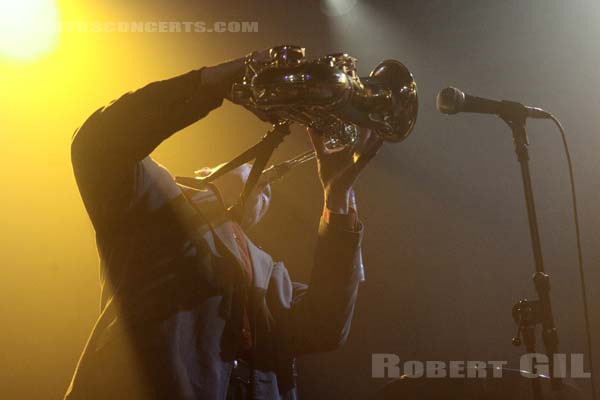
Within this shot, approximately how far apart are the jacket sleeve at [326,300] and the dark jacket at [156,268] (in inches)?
7.4

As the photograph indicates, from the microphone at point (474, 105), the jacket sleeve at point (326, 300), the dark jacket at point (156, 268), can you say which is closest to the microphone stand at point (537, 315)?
the microphone at point (474, 105)

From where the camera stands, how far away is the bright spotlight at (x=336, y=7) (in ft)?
10.9

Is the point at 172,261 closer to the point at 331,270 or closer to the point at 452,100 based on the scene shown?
the point at 331,270

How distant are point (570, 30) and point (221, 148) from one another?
203cm

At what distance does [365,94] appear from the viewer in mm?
1693

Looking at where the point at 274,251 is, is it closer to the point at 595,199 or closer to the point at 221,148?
the point at 221,148

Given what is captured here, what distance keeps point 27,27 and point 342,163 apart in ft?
6.73

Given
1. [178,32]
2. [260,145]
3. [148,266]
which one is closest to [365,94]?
[260,145]

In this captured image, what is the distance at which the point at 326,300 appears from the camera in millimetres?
2160

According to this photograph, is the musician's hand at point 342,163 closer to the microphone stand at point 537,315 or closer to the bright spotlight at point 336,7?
the microphone stand at point 537,315

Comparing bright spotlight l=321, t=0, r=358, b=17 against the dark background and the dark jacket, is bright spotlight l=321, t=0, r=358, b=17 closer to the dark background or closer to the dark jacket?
the dark background

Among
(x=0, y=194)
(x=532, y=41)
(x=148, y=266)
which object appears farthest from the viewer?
(x=532, y=41)

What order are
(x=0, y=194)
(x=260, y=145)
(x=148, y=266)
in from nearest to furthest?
(x=260, y=145) < (x=148, y=266) < (x=0, y=194)

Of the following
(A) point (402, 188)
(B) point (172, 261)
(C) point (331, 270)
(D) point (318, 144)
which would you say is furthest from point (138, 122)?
(A) point (402, 188)
